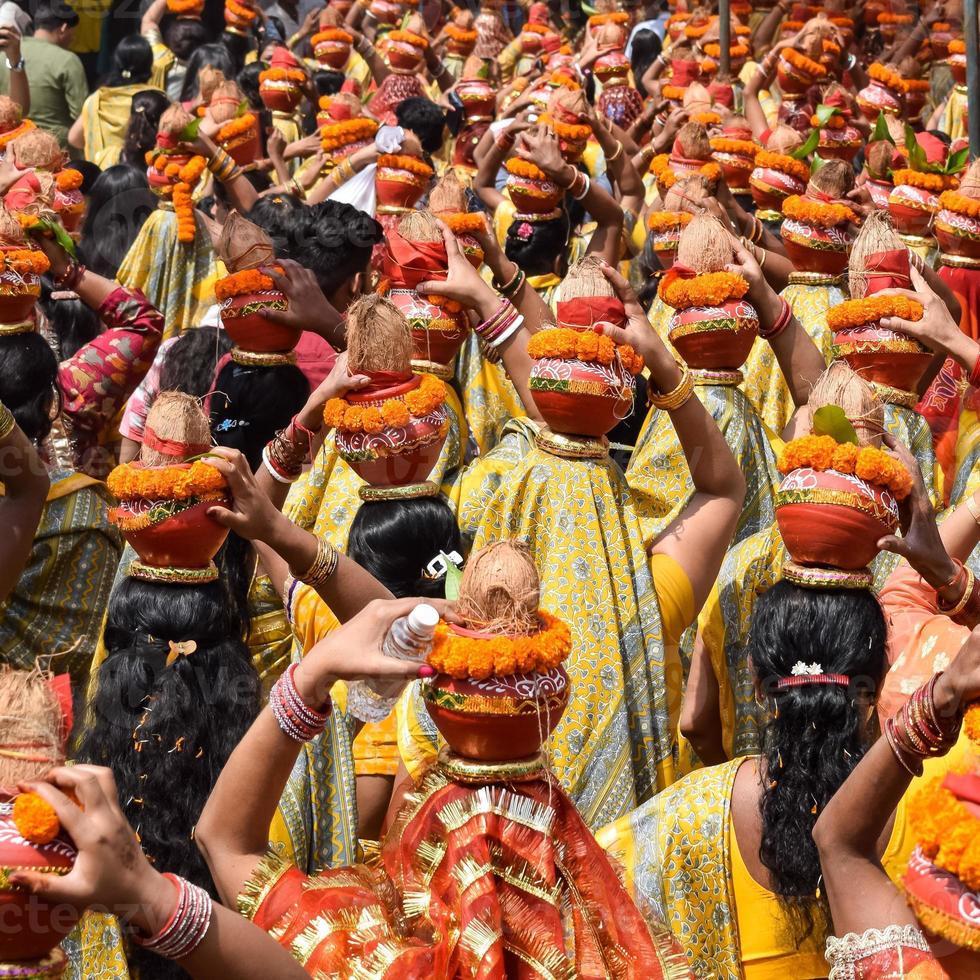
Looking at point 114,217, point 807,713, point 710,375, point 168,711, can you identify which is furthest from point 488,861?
point 114,217

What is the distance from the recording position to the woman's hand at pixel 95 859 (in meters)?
1.79

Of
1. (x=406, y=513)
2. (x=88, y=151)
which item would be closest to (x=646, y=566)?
(x=406, y=513)

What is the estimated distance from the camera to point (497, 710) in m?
2.21

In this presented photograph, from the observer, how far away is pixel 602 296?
362 cm

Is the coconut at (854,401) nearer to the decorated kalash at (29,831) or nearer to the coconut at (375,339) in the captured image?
the coconut at (375,339)

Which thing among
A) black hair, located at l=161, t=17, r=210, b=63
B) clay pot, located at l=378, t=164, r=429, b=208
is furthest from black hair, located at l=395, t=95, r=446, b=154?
black hair, located at l=161, t=17, r=210, b=63

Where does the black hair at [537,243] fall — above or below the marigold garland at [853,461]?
below

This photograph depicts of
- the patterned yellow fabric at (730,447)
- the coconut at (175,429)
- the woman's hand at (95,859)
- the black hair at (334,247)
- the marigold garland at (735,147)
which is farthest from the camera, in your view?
the marigold garland at (735,147)

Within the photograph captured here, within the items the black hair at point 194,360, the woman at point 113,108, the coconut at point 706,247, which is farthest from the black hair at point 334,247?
the woman at point 113,108

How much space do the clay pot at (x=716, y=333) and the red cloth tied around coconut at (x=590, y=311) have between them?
0.63m

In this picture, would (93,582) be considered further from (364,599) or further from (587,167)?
(587,167)

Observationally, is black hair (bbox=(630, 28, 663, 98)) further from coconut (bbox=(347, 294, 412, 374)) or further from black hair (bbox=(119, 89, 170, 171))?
coconut (bbox=(347, 294, 412, 374))

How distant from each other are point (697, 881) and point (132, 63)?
8553mm

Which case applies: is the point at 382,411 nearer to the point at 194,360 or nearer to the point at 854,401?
the point at 854,401
